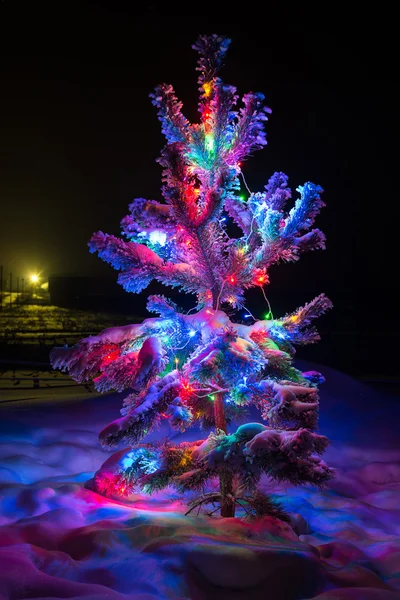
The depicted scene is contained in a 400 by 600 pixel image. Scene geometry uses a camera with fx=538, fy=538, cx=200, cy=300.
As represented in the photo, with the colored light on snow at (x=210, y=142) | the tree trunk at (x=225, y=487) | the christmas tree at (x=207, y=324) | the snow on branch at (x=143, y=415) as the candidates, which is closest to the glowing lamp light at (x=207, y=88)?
the christmas tree at (x=207, y=324)

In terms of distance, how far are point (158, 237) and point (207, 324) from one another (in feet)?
2.63

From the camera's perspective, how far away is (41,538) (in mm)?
3684

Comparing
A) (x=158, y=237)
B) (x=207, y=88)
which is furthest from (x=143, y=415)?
(x=207, y=88)

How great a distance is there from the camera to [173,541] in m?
3.52

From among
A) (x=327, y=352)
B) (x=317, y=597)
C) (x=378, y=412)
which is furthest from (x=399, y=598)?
(x=327, y=352)

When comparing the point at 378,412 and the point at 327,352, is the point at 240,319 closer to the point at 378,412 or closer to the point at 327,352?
the point at 378,412

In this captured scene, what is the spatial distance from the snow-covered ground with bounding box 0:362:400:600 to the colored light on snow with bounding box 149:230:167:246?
213cm

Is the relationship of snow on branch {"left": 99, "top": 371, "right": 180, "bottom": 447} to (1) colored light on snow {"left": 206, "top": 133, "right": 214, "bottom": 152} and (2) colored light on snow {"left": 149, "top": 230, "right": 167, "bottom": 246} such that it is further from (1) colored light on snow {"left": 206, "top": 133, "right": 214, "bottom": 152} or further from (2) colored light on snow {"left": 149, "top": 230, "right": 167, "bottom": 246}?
(1) colored light on snow {"left": 206, "top": 133, "right": 214, "bottom": 152}

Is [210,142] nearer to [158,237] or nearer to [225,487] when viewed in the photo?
[158,237]

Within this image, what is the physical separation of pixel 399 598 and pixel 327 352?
1781 centimetres

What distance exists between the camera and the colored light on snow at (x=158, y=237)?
430 centimetres

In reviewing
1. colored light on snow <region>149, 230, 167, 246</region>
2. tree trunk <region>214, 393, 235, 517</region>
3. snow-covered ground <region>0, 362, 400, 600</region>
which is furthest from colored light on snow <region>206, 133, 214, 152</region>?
snow-covered ground <region>0, 362, 400, 600</region>

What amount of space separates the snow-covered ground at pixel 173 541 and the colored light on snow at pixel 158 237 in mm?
2127

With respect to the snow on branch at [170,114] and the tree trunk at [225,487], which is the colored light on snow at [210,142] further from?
the tree trunk at [225,487]
